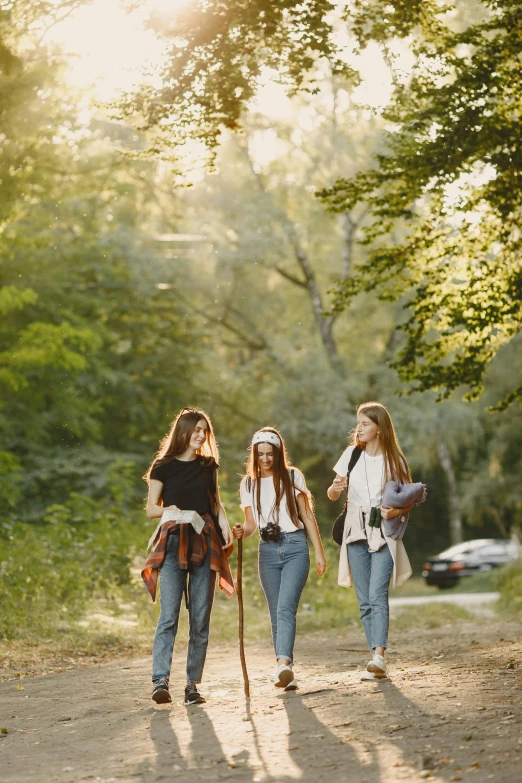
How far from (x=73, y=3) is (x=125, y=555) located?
25.7ft

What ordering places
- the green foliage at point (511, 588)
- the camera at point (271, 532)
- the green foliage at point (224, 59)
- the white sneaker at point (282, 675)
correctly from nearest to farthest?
the white sneaker at point (282, 675) → the camera at point (271, 532) → the green foliage at point (224, 59) → the green foliage at point (511, 588)

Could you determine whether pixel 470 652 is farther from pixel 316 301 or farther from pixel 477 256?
pixel 316 301

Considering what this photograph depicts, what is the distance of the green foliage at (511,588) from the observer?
21109 millimetres

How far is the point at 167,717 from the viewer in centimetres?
709

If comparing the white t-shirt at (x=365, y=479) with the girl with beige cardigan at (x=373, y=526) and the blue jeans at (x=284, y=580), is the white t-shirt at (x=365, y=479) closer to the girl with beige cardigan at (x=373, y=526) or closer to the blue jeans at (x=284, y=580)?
the girl with beige cardigan at (x=373, y=526)

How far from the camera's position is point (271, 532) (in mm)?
7902

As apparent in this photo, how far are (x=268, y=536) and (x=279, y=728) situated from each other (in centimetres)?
174

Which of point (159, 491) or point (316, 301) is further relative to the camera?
point (316, 301)

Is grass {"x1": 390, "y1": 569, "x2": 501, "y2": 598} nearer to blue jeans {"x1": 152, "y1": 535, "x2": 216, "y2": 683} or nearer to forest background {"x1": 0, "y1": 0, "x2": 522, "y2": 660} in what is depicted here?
forest background {"x1": 0, "y1": 0, "x2": 522, "y2": 660}

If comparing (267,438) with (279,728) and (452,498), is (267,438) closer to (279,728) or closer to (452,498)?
(279,728)

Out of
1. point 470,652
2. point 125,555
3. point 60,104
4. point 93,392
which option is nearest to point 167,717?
point 470,652

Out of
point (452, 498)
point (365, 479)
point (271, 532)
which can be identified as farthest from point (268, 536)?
point (452, 498)

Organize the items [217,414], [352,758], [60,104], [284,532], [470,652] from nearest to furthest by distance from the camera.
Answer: [352,758], [284,532], [470,652], [60,104], [217,414]

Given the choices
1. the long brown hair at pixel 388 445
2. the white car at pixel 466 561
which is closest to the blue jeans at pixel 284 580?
the long brown hair at pixel 388 445
